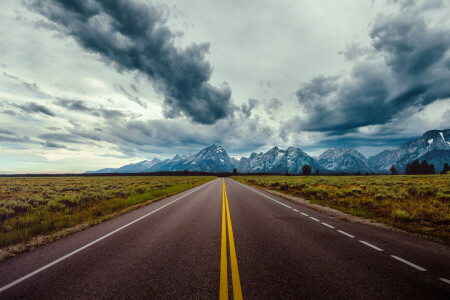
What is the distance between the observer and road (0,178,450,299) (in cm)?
344

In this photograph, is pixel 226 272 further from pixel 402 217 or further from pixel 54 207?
pixel 54 207

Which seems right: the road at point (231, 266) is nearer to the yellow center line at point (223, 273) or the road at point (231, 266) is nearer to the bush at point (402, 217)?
the yellow center line at point (223, 273)

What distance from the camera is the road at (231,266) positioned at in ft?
11.3

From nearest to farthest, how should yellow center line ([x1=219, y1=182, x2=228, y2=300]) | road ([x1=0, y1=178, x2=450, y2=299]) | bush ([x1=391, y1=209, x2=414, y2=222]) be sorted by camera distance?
yellow center line ([x1=219, y1=182, x2=228, y2=300]), road ([x1=0, y1=178, x2=450, y2=299]), bush ([x1=391, y1=209, x2=414, y2=222])

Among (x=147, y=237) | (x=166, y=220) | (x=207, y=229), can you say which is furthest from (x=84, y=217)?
(x=207, y=229)

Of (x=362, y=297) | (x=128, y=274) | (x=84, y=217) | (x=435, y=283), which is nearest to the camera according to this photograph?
(x=362, y=297)

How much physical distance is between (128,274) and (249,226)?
16.2 ft

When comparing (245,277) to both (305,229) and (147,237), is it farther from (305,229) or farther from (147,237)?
(305,229)

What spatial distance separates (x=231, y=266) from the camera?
435 cm

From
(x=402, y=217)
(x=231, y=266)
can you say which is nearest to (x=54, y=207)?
(x=231, y=266)

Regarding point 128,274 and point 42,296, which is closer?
point 42,296

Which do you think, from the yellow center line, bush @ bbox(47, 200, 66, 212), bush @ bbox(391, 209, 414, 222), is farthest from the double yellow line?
bush @ bbox(47, 200, 66, 212)

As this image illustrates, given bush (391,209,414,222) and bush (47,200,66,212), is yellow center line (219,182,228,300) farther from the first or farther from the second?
bush (47,200,66,212)

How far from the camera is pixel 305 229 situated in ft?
24.8
